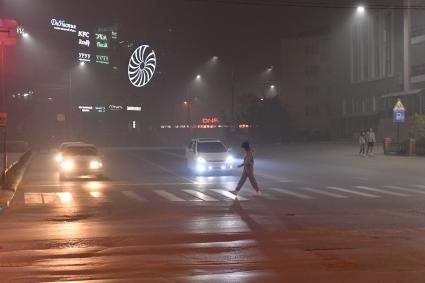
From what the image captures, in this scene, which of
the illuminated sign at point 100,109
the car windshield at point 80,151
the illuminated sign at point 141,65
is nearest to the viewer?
the car windshield at point 80,151

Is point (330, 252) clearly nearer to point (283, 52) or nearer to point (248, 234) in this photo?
point (248, 234)

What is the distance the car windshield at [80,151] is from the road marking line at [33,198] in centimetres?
699

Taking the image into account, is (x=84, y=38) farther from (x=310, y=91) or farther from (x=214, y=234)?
(x=214, y=234)

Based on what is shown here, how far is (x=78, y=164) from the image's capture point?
1086 inches

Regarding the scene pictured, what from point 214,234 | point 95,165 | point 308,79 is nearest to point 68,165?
point 95,165

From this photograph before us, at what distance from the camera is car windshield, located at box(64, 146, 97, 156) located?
93.1 ft

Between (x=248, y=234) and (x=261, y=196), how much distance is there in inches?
319

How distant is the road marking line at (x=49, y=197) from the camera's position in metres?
19.2

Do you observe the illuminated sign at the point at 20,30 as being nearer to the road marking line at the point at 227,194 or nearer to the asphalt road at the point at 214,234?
the asphalt road at the point at 214,234

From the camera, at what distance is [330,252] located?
1027 centimetres

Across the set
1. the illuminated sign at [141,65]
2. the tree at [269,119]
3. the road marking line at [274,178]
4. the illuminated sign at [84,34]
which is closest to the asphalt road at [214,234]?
the road marking line at [274,178]

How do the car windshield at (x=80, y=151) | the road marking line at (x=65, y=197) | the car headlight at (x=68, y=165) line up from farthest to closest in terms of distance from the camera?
the car windshield at (x=80, y=151) → the car headlight at (x=68, y=165) → the road marking line at (x=65, y=197)

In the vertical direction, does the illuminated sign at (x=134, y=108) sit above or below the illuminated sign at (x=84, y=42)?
below

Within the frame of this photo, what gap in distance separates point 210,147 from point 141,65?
5960 cm
